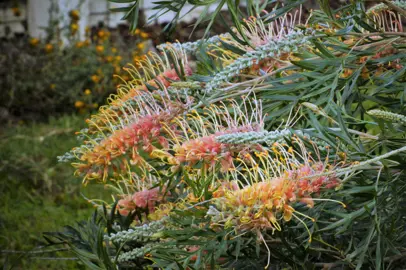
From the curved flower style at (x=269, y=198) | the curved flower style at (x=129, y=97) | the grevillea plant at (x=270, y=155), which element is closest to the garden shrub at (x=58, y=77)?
the curved flower style at (x=129, y=97)

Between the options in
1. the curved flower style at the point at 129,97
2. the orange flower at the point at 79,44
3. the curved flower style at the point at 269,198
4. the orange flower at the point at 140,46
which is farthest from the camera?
the orange flower at the point at 79,44

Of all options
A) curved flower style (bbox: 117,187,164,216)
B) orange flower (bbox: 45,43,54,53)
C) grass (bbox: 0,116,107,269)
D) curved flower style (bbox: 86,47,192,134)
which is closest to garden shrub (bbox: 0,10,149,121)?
orange flower (bbox: 45,43,54,53)

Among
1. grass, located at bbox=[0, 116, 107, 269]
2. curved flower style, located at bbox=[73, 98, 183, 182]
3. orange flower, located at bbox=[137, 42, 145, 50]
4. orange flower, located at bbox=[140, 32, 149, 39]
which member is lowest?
grass, located at bbox=[0, 116, 107, 269]

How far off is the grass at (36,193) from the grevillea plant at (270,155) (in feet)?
5.30

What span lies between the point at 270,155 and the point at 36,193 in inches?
121

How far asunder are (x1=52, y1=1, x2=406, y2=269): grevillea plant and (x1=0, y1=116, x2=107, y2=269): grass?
A: 5.30ft

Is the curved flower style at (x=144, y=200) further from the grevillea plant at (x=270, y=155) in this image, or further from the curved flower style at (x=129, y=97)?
the curved flower style at (x=129, y=97)

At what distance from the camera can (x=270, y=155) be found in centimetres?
167

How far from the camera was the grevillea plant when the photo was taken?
136 centimetres

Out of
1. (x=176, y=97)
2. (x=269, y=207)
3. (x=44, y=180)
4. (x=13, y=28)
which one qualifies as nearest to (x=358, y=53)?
(x=176, y=97)

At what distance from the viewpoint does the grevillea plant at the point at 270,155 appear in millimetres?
1364

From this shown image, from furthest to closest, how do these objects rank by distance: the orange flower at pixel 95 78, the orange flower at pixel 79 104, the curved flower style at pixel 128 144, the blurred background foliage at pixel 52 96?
1. the orange flower at pixel 95 78
2. the orange flower at pixel 79 104
3. the blurred background foliage at pixel 52 96
4. the curved flower style at pixel 128 144

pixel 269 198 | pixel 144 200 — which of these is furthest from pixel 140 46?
pixel 269 198

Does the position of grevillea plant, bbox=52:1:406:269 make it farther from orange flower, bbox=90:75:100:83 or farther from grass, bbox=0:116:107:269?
orange flower, bbox=90:75:100:83
